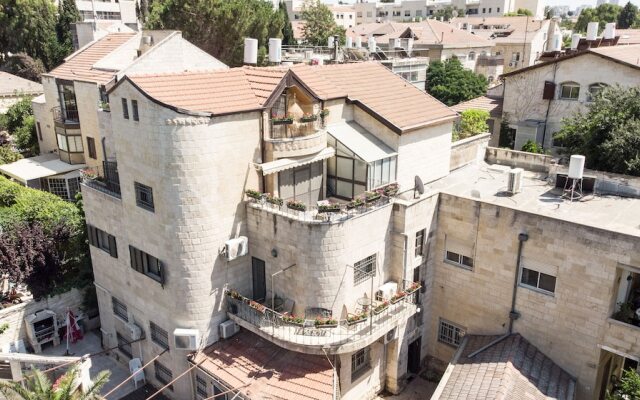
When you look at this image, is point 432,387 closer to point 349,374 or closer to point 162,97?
point 349,374

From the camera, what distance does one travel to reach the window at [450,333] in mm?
28484

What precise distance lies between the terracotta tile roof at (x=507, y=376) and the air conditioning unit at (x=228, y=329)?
10.5m

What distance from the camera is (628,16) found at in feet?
513

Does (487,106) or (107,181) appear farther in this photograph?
(487,106)

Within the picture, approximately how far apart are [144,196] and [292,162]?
758 centimetres

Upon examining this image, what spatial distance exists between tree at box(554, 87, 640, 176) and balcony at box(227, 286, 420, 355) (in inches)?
691

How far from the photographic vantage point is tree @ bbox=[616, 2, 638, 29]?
155 metres

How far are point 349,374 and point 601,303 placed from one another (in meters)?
12.2

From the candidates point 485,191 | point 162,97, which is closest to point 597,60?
point 485,191

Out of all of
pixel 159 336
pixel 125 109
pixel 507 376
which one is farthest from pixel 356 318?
pixel 125 109

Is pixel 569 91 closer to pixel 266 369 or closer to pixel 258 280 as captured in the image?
pixel 258 280

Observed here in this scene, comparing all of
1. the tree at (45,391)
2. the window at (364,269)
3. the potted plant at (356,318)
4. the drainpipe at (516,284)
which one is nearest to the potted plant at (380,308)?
the potted plant at (356,318)

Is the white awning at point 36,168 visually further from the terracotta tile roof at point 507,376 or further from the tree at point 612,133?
the tree at point 612,133

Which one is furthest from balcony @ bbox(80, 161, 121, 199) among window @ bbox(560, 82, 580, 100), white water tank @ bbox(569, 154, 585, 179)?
window @ bbox(560, 82, 580, 100)
